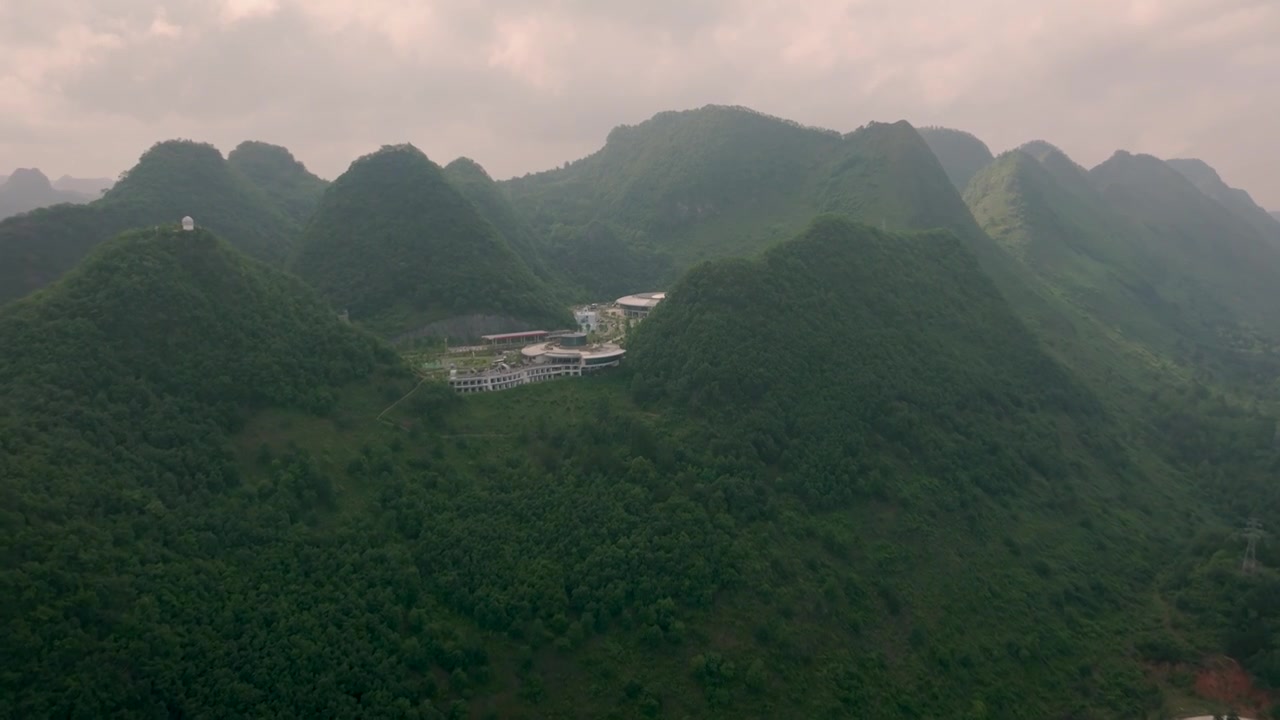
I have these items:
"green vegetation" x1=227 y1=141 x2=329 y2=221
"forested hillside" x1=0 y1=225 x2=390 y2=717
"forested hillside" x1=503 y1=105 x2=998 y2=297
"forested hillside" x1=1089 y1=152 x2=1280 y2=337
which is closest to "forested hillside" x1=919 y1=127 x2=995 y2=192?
"forested hillside" x1=1089 y1=152 x2=1280 y2=337

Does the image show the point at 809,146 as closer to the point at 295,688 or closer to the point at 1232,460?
the point at 1232,460

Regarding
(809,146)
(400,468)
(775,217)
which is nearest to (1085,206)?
(809,146)

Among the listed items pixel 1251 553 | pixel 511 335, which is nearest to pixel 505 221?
pixel 511 335

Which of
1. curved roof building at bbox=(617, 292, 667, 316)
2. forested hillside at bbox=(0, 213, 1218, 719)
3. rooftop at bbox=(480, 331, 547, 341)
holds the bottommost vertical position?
forested hillside at bbox=(0, 213, 1218, 719)

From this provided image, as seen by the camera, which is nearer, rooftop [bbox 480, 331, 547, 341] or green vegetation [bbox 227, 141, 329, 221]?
rooftop [bbox 480, 331, 547, 341]

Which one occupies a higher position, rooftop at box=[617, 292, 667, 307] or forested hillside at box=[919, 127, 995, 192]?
forested hillside at box=[919, 127, 995, 192]

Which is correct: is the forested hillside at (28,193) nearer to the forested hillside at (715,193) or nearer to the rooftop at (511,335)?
the forested hillside at (715,193)

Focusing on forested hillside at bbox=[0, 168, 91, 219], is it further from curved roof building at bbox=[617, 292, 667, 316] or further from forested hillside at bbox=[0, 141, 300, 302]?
curved roof building at bbox=[617, 292, 667, 316]
